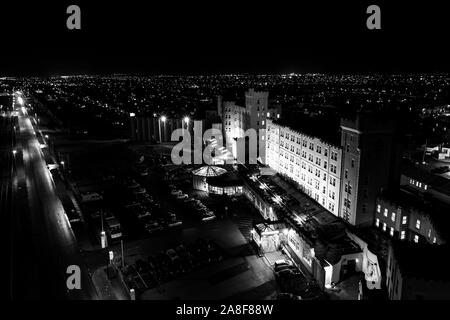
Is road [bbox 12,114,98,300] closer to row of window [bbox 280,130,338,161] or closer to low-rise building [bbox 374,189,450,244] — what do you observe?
row of window [bbox 280,130,338,161]

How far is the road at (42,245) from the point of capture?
126ft

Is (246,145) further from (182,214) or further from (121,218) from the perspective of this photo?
(121,218)

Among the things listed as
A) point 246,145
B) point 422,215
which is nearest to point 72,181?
point 246,145

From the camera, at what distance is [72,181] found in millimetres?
77250

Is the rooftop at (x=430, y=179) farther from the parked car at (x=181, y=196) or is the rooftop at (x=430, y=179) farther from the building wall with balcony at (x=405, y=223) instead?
the parked car at (x=181, y=196)

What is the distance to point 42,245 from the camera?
47.9 m

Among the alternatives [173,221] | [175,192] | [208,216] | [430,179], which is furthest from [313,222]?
[175,192]

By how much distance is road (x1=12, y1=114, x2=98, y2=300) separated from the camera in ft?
126

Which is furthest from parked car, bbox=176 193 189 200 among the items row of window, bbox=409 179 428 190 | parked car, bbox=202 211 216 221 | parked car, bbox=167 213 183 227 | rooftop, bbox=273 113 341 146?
row of window, bbox=409 179 428 190

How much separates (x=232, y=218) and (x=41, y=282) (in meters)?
27.5

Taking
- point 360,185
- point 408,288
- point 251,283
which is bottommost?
point 251,283

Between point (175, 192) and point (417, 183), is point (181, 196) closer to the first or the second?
point (175, 192)

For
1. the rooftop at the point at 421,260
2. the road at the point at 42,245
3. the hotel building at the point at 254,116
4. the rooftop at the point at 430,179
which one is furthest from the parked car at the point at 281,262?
the hotel building at the point at 254,116

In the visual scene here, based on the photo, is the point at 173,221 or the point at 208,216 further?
the point at 208,216
